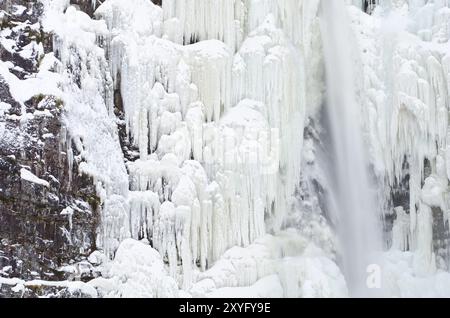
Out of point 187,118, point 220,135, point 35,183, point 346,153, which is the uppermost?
point 187,118

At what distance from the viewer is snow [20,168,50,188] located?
12.0 metres

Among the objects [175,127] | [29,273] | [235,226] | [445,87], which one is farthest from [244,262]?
[445,87]

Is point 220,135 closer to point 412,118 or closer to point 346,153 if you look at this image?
point 346,153

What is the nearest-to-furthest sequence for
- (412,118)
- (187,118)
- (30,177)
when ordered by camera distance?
1. (30,177)
2. (187,118)
3. (412,118)

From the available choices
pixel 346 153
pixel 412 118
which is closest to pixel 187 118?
pixel 346 153

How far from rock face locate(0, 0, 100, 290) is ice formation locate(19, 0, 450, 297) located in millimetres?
174

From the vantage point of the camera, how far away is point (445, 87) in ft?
43.6

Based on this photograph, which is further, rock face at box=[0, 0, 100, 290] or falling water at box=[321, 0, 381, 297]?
falling water at box=[321, 0, 381, 297]

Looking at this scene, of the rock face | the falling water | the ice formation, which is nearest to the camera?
the rock face

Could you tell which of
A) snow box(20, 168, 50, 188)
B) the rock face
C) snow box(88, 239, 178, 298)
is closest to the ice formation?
snow box(88, 239, 178, 298)

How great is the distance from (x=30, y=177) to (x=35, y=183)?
0.10m

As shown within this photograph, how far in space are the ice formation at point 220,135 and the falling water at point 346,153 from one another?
8.3 inches

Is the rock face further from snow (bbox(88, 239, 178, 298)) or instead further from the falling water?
the falling water

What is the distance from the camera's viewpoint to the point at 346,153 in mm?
13383
